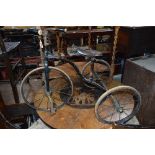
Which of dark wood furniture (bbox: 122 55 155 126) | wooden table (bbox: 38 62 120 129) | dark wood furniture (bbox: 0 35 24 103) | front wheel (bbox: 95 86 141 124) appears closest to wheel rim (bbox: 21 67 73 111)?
wooden table (bbox: 38 62 120 129)

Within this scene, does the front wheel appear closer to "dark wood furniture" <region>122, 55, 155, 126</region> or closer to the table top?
"dark wood furniture" <region>122, 55, 155, 126</region>

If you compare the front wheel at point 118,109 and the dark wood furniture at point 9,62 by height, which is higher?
the dark wood furniture at point 9,62

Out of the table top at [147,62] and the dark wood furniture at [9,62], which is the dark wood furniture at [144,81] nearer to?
the table top at [147,62]

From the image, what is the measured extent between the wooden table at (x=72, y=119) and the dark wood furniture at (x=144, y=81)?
3.77 feet

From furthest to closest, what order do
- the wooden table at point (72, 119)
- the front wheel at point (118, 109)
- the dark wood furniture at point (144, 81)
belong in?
the dark wood furniture at point (144, 81)
the front wheel at point (118, 109)
the wooden table at point (72, 119)

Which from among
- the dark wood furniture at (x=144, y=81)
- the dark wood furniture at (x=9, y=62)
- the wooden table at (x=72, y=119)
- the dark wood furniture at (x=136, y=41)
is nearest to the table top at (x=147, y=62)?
the dark wood furniture at (x=144, y=81)

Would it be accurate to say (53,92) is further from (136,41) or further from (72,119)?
(136,41)

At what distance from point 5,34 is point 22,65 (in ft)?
2.74

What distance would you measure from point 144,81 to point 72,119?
Answer: 1607 millimetres

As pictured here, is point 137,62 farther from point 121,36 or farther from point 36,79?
point 36,79

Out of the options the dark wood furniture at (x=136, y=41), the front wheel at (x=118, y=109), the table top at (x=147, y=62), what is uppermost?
the dark wood furniture at (x=136, y=41)

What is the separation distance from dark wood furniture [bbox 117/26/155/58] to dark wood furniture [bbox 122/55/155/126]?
24.4 inches

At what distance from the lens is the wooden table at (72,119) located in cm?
240
